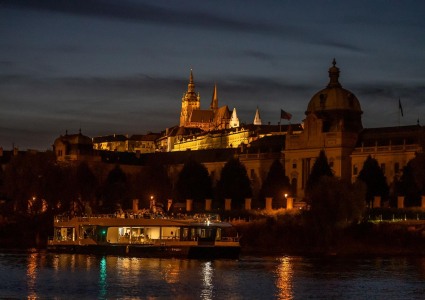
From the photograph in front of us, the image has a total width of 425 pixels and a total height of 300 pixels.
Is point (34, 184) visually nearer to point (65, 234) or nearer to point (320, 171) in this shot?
point (320, 171)

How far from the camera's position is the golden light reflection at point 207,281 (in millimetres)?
79562

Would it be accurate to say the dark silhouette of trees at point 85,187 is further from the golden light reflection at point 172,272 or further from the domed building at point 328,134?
the golden light reflection at point 172,272

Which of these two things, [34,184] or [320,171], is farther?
[34,184]

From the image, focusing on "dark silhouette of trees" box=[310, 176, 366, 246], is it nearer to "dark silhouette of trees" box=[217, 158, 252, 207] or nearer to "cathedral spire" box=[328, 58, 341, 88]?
"dark silhouette of trees" box=[217, 158, 252, 207]

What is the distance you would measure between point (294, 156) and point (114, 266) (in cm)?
8139

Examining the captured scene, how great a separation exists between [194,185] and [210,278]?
75.8 meters

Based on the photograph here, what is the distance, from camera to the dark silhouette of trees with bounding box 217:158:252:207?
516 feet

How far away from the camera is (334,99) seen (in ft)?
575

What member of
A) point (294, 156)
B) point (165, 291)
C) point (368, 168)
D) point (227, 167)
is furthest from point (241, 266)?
point (294, 156)

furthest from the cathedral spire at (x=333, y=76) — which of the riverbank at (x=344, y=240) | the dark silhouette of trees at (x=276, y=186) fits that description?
the riverbank at (x=344, y=240)

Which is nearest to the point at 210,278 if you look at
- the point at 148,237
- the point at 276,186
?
the point at 148,237

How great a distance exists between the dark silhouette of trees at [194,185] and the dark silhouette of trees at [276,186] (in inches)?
364

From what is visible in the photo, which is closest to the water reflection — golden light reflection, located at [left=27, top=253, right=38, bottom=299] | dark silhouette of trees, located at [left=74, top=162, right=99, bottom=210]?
golden light reflection, located at [left=27, top=253, right=38, bottom=299]

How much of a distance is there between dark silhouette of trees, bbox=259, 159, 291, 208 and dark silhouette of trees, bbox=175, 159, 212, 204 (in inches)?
364
